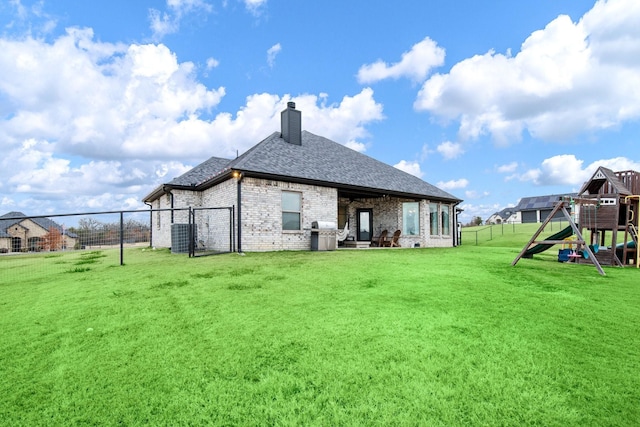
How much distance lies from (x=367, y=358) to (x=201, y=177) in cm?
1498

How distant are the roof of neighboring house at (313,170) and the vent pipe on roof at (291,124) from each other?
31 centimetres

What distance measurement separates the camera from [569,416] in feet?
6.21

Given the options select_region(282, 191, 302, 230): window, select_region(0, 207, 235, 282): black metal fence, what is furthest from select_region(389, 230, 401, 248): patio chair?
select_region(0, 207, 235, 282): black metal fence

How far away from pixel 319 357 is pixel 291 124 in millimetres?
14100

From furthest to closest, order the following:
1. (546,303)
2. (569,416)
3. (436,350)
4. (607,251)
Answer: (607,251) < (546,303) < (436,350) < (569,416)

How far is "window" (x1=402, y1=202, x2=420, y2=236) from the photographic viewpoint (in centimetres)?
1703

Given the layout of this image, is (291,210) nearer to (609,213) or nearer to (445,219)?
(609,213)

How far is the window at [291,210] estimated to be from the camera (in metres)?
12.1

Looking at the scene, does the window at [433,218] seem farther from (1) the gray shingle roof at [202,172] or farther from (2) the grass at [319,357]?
(2) the grass at [319,357]

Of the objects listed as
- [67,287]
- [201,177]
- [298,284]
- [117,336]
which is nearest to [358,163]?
[201,177]

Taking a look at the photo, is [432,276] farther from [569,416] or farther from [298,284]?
[569,416]

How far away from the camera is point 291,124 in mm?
15422

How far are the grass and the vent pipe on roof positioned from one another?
1152 centimetres

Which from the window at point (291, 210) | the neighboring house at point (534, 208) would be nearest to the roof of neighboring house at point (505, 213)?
the neighboring house at point (534, 208)
